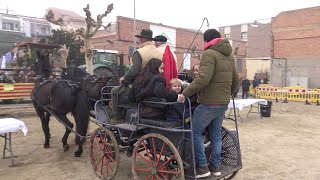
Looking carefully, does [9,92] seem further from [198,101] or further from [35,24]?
[35,24]

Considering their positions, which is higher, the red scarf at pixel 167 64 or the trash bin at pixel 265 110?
the red scarf at pixel 167 64

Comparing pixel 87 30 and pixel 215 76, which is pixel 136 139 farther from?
pixel 87 30

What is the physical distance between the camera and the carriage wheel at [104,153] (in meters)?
4.41

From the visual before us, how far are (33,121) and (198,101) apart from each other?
8129 mm

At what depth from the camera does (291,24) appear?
86.6 feet

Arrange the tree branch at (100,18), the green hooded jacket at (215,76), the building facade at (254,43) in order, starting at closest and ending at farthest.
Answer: the green hooded jacket at (215,76) → the tree branch at (100,18) → the building facade at (254,43)

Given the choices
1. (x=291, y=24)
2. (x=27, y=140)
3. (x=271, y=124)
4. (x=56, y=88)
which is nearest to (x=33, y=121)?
(x=27, y=140)

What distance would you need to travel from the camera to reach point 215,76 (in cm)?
367

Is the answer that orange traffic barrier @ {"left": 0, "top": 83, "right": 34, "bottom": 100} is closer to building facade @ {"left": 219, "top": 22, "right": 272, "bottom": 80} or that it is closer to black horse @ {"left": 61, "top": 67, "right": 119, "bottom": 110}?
black horse @ {"left": 61, "top": 67, "right": 119, "bottom": 110}

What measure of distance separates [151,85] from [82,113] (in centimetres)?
235

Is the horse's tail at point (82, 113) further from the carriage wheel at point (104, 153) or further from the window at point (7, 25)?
the window at point (7, 25)

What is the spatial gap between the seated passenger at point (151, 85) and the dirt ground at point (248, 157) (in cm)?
160

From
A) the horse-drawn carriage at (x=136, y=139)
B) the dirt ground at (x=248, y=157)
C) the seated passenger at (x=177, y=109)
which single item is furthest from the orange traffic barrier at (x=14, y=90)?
the seated passenger at (x=177, y=109)

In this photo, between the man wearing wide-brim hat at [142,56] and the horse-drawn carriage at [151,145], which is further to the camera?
the man wearing wide-brim hat at [142,56]
